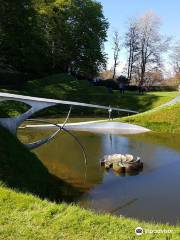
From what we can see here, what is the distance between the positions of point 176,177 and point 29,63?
1543 inches

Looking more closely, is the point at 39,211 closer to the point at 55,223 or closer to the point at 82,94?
the point at 55,223

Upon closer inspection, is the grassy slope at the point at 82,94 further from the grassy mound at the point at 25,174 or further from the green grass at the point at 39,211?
the green grass at the point at 39,211

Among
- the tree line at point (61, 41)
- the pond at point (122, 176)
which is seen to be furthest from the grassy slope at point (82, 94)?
the pond at point (122, 176)

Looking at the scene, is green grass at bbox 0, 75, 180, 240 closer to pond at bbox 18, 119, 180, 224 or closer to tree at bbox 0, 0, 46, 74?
pond at bbox 18, 119, 180, 224

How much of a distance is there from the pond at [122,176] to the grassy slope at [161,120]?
11.9ft

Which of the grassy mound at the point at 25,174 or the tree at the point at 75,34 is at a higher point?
the tree at the point at 75,34

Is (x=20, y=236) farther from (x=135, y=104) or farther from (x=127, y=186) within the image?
(x=135, y=104)

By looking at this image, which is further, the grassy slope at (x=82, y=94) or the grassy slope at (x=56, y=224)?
the grassy slope at (x=82, y=94)

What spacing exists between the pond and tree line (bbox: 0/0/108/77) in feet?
81.7

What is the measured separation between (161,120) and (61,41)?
29904 millimetres

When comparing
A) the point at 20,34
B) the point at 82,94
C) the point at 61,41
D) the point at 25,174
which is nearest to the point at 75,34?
the point at 61,41

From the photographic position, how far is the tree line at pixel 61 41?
5222cm

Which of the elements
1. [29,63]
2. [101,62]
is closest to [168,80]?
[101,62]

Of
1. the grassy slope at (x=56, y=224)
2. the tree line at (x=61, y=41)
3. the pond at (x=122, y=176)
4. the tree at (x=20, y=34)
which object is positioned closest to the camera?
the grassy slope at (x=56, y=224)
